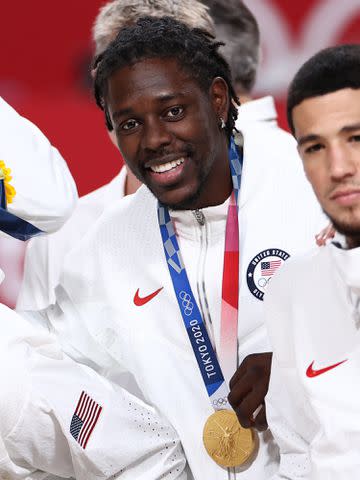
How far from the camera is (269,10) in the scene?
4895 millimetres

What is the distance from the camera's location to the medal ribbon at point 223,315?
299 cm

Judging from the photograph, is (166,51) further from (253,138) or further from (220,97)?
(253,138)

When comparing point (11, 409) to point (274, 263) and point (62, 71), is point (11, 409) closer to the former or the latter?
point (274, 263)

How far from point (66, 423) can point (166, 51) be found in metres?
0.97

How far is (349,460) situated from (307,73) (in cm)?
78

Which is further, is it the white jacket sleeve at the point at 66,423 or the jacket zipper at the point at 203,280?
the jacket zipper at the point at 203,280

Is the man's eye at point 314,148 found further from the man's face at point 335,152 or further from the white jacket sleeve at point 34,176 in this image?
the white jacket sleeve at point 34,176

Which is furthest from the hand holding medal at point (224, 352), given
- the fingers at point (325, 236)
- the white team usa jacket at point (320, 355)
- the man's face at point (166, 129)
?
the fingers at point (325, 236)

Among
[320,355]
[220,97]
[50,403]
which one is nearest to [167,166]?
[220,97]

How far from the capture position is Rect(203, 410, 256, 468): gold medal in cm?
294

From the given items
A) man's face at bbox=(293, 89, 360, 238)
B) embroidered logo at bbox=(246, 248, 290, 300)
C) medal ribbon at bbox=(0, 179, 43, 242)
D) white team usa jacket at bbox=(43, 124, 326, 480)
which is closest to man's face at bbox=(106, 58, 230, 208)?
white team usa jacket at bbox=(43, 124, 326, 480)

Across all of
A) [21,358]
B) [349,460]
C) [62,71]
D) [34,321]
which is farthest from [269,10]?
[349,460]

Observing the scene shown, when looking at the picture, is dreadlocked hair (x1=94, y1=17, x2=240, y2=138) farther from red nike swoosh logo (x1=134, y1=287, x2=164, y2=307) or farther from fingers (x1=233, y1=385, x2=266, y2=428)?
fingers (x1=233, y1=385, x2=266, y2=428)

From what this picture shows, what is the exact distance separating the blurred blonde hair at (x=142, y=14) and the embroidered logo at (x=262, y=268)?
0.83m
